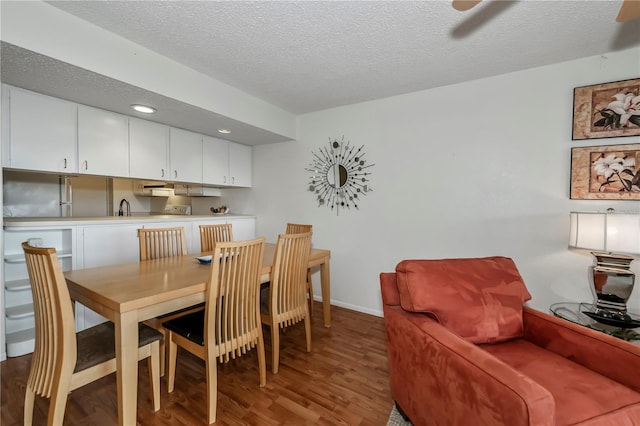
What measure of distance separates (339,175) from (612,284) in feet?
7.73

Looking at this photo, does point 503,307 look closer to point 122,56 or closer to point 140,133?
point 122,56

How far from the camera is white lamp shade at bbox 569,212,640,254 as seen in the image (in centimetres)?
161

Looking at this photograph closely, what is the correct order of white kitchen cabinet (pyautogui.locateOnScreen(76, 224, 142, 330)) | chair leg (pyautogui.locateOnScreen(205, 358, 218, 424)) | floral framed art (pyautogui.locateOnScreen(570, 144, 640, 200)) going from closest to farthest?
chair leg (pyautogui.locateOnScreen(205, 358, 218, 424)), floral framed art (pyautogui.locateOnScreen(570, 144, 640, 200)), white kitchen cabinet (pyautogui.locateOnScreen(76, 224, 142, 330))

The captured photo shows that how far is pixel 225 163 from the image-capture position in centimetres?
374

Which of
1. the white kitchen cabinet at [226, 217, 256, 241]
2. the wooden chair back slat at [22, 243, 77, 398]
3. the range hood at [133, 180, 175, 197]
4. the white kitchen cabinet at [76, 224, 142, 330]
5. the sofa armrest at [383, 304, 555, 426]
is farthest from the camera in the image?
the range hood at [133, 180, 175, 197]

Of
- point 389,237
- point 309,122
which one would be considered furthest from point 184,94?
point 389,237

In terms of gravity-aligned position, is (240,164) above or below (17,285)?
above

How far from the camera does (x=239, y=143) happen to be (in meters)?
3.90

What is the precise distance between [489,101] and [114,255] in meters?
3.68

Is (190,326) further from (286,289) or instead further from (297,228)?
(297,228)

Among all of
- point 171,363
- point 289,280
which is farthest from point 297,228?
point 171,363

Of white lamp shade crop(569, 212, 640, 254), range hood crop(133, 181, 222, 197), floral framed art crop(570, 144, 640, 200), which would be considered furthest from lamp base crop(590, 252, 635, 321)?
range hood crop(133, 181, 222, 197)

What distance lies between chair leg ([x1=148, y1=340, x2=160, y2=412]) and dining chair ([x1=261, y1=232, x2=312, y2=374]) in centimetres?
69

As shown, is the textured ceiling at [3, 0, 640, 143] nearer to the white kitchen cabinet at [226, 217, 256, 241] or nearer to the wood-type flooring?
the white kitchen cabinet at [226, 217, 256, 241]
